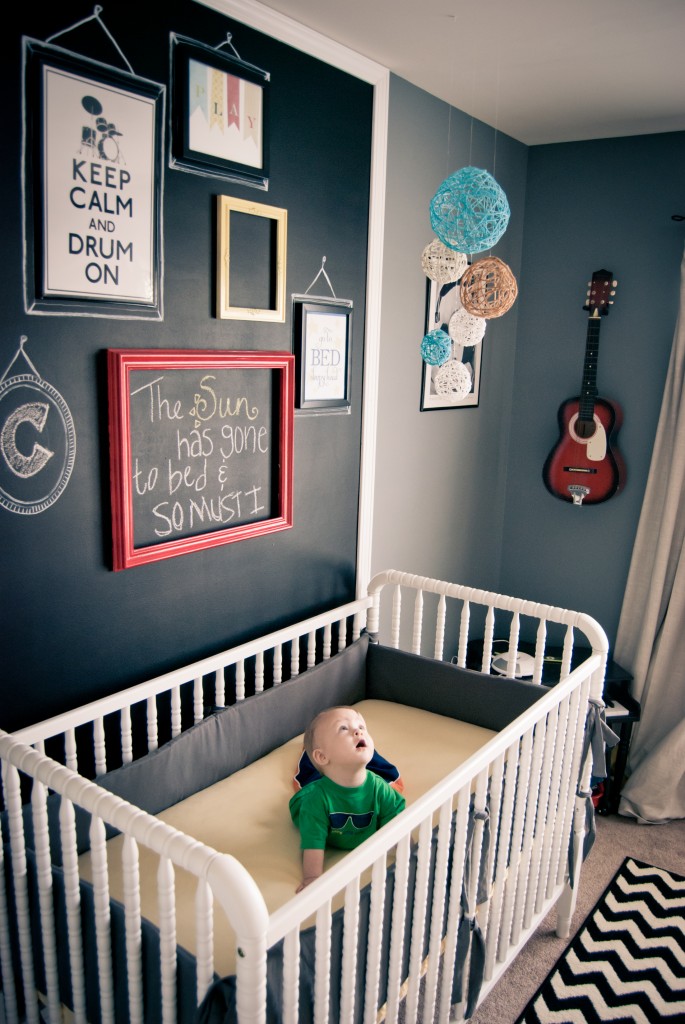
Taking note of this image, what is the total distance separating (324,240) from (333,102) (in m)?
0.37

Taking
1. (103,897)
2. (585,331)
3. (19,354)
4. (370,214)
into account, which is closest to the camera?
(103,897)

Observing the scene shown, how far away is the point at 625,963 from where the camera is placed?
2.17 meters

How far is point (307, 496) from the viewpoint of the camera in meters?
2.40

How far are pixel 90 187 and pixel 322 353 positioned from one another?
857 mm

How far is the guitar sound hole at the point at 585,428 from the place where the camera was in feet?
10.2

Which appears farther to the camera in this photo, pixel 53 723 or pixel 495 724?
pixel 495 724

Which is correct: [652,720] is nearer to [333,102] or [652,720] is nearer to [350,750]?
[350,750]

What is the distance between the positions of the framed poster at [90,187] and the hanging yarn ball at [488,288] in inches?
28.7

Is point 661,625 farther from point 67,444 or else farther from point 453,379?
point 67,444

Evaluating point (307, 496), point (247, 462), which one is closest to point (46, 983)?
point (247, 462)

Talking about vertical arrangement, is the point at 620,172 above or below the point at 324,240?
above

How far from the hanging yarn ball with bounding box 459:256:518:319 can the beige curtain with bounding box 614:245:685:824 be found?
1.20m

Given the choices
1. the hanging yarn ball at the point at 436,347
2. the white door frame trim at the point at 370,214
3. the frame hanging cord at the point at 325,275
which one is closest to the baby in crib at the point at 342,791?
the white door frame trim at the point at 370,214

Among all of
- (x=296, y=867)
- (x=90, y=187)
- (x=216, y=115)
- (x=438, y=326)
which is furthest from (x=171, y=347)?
(x=438, y=326)
